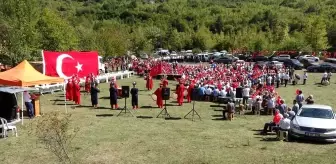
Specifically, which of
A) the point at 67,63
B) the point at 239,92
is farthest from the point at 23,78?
the point at 239,92

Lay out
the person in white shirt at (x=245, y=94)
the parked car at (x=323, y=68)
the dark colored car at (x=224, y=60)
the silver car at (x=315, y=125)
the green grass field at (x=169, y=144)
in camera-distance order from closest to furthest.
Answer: the green grass field at (x=169, y=144)
the silver car at (x=315, y=125)
the person in white shirt at (x=245, y=94)
the parked car at (x=323, y=68)
the dark colored car at (x=224, y=60)

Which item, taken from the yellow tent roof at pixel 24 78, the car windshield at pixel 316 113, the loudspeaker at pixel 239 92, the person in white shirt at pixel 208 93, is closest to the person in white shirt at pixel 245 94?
the loudspeaker at pixel 239 92

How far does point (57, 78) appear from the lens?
20.2 meters

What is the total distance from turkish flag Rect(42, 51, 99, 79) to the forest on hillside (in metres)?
15.7

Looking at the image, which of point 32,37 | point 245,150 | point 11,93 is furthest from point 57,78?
point 32,37

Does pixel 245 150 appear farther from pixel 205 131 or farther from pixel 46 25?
pixel 46 25

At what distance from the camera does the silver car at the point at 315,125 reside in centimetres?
1503

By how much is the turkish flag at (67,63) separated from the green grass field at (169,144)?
234 cm

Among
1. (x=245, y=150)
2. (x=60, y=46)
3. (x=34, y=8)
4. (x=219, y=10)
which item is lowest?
(x=245, y=150)

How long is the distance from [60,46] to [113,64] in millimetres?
6882

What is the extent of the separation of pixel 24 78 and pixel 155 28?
8415 centimetres

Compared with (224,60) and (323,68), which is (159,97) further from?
(224,60)

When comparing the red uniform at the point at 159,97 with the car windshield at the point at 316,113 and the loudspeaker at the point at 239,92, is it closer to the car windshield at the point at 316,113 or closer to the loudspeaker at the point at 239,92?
the loudspeaker at the point at 239,92

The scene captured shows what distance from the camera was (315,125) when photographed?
15.2 meters
